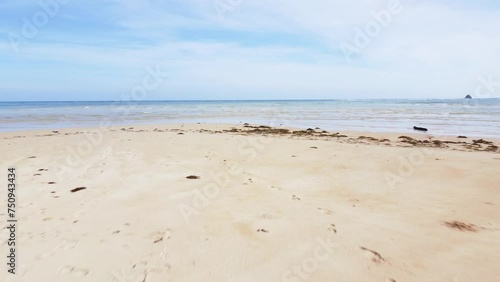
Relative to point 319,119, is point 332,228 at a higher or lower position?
higher

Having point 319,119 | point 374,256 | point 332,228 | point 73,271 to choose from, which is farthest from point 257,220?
point 319,119

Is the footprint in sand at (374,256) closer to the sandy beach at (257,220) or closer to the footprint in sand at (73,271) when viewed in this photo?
the sandy beach at (257,220)

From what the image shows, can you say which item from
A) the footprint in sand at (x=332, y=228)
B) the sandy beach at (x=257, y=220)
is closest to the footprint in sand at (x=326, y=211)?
the sandy beach at (x=257, y=220)

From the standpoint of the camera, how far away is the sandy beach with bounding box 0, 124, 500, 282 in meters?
2.65

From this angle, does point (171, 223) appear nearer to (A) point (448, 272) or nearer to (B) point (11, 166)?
(A) point (448, 272)

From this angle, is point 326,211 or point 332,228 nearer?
point 332,228

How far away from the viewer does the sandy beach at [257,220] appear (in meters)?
2.65

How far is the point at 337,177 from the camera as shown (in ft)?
18.7

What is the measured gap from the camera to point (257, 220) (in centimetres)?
360

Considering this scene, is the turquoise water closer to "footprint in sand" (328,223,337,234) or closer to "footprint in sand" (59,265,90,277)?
"footprint in sand" (328,223,337,234)

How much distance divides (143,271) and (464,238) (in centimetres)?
329

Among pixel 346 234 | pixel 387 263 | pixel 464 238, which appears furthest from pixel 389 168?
pixel 387 263

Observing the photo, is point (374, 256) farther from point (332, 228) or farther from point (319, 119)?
point (319, 119)

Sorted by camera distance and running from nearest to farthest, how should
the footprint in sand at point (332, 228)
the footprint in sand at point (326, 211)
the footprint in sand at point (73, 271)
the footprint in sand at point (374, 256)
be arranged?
the footprint in sand at point (73, 271) → the footprint in sand at point (374, 256) → the footprint in sand at point (332, 228) → the footprint in sand at point (326, 211)
